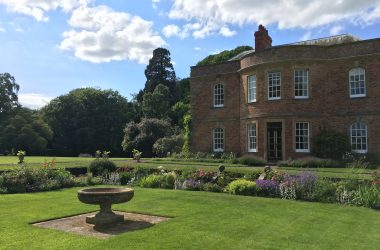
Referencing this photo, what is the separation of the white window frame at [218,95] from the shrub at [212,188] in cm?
1536

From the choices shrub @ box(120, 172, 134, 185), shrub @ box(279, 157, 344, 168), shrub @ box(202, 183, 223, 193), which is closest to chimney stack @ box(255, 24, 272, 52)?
shrub @ box(279, 157, 344, 168)

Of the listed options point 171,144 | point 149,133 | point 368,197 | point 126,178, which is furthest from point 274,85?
point 149,133

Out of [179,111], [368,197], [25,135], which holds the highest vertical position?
[179,111]

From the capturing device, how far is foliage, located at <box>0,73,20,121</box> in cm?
6512

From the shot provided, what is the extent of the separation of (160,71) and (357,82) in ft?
152

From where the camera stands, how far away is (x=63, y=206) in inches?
475

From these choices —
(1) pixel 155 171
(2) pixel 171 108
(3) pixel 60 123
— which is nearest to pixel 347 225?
(1) pixel 155 171

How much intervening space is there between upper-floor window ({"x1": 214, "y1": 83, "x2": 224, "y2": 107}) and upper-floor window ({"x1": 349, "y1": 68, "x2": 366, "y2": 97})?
31.1 feet

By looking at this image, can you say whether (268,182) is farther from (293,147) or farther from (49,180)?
(293,147)

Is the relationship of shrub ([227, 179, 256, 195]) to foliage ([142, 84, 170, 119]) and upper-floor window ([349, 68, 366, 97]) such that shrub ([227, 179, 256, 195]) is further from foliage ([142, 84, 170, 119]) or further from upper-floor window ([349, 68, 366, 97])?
foliage ([142, 84, 170, 119])

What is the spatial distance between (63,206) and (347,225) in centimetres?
786

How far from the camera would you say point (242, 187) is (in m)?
14.7

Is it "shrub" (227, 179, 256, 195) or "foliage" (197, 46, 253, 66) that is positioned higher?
"foliage" (197, 46, 253, 66)

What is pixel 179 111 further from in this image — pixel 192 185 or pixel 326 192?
pixel 326 192
